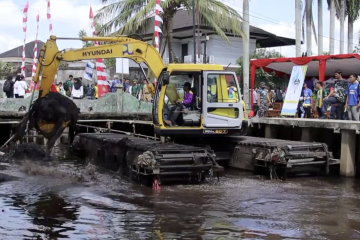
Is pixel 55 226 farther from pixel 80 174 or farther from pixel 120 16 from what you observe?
pixel 120 16

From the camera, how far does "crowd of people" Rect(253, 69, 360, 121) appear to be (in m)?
16.2

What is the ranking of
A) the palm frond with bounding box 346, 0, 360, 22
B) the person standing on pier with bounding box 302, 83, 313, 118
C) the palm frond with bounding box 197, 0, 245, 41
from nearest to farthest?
the person standing on pier with bounding box 302, 83, 313, 118 < the palm frond with bounding box 197, 0, 245, 41 < the palm frond with bounding box 346, 0, 360, 22

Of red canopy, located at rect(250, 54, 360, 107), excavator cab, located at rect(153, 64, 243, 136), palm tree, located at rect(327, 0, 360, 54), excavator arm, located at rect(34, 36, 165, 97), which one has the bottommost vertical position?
excavator cab, located at rect(153, 64, 243, 136)

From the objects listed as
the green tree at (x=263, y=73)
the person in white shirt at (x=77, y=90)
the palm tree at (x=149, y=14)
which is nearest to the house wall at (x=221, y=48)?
the green tree at (x=263, y=73)

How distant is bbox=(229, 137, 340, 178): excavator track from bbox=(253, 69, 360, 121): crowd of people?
3.09 m

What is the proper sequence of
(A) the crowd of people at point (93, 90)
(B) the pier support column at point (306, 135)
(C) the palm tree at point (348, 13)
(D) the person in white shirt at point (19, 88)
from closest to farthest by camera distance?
(B) the pier support column at point (306, 135) → (D) the person in white shirt at point (19, 88) → (A) the crowd of people at point (93, 90) → (C) the palm tree at point (348, 13)

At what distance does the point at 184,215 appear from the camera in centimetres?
907

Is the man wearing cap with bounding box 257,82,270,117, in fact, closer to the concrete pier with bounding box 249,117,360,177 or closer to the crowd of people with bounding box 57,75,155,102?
the concrete pier with bounding box 249,117,360,177

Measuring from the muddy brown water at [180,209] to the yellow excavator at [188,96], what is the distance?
146cm

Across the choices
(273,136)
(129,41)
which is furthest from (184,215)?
(273,136)

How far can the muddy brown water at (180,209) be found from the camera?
7992mm

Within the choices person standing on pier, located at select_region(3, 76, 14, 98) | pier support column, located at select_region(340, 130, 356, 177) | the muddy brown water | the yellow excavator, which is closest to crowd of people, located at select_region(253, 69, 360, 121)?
pier support column, located at select_region(340, 130, 356, 177)

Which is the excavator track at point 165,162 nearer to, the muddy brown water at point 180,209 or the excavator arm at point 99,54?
the muddy brown water at point 180,209

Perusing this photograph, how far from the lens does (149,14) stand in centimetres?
2452
